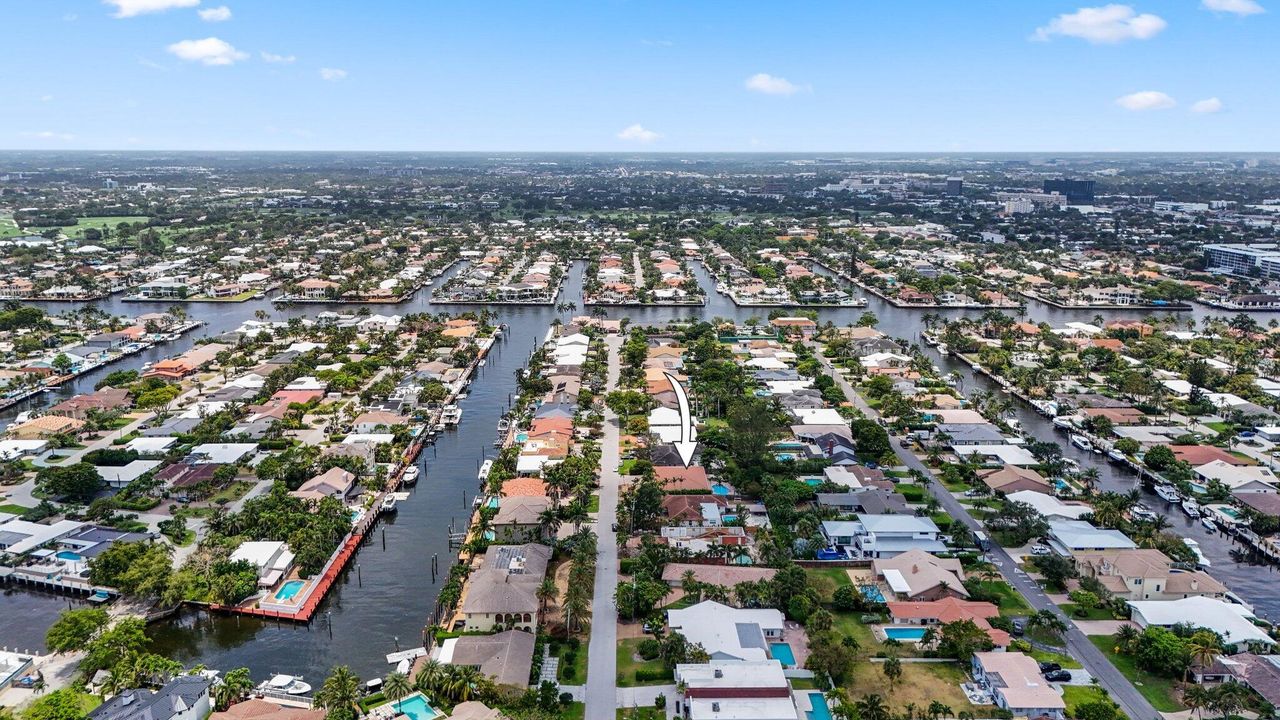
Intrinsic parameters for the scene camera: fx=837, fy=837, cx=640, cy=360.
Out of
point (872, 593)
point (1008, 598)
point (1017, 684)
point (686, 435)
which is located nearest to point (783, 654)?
point (872, 593)

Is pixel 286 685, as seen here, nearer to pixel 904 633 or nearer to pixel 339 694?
pixel 339 694

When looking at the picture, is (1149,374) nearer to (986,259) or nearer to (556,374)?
(556,374)

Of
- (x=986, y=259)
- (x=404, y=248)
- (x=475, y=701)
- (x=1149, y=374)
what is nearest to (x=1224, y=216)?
(x=986, y=259)

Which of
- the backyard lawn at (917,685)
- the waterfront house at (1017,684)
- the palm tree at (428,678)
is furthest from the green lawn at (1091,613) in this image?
the palm tree at (428,678)

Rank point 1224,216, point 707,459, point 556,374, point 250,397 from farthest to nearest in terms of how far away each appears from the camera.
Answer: point 1224,216 < point 556,374 < point 250,397 < point 707,459

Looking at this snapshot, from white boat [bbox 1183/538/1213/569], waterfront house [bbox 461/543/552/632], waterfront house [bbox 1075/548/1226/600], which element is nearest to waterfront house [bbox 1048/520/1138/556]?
waterfront house [bbox 1075/548/1226/600]

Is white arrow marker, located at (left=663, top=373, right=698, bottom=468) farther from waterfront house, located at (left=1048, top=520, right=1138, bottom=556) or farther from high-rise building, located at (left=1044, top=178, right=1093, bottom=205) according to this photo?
high-rise building, located at (left=1044, top=178, right=1093, bottom=205)
